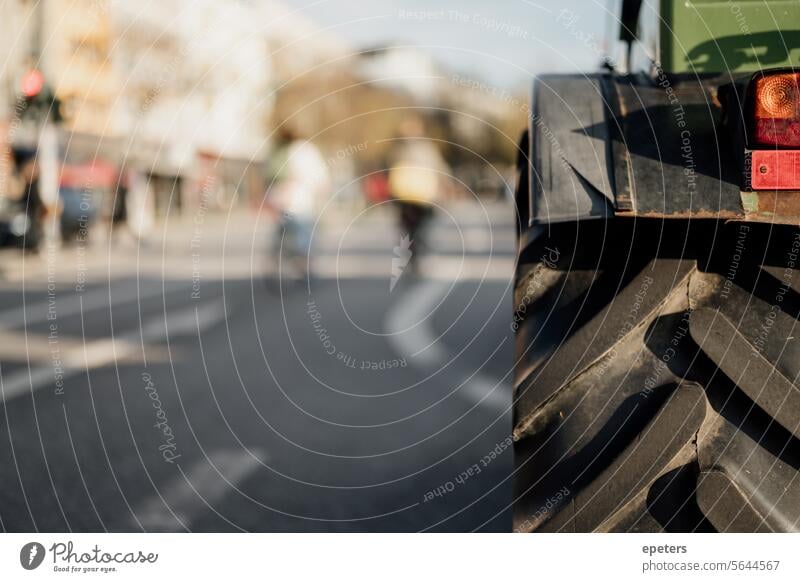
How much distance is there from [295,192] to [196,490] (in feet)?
26.0

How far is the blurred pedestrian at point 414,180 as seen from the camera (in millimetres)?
11802

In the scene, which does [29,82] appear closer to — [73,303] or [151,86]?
[73,303]

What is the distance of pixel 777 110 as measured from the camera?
2.28 meters

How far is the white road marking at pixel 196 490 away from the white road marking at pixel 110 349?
1.89 metres

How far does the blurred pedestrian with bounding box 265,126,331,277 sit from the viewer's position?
11.8 metres

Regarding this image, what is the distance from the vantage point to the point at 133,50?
34.2 meters

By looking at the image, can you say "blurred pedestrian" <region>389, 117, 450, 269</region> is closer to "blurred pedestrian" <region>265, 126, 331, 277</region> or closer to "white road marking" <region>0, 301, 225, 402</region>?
"blurred pedestrian" <region>265, 126, 331, 277</region>

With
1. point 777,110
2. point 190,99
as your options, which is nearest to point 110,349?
point 777,110

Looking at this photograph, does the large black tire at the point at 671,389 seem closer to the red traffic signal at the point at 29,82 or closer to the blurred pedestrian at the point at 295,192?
the red traffic signal at the point at 29,82

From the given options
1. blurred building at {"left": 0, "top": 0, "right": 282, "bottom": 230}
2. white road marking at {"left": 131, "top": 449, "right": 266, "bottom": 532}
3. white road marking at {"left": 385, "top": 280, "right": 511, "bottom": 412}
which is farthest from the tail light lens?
blurred building at {"left": 0, "top": 0, "right": 282, "bottom": 230}

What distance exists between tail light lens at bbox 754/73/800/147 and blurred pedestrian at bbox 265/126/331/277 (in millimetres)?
9098

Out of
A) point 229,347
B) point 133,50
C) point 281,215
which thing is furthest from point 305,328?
point 133,50
